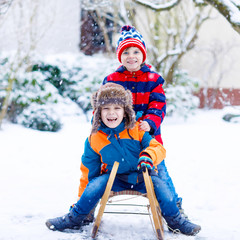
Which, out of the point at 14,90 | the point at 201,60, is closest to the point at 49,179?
the point at 14,90

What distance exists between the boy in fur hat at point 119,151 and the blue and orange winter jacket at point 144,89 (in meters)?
0.24

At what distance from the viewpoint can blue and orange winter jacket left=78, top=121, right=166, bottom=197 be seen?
255 cm

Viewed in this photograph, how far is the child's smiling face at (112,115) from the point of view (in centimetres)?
254

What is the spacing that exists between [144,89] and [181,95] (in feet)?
25.3

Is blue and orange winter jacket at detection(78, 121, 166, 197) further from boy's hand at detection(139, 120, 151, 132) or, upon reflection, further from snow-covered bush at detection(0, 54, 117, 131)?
snow-covered bush at detection(0, 54, 117, 131)

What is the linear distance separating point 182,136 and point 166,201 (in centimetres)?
578

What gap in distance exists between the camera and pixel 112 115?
8.32ft

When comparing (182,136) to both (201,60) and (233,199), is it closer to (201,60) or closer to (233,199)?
(233,199)

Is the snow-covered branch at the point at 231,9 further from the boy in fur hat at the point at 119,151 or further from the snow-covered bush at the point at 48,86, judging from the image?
the snow-covered bush at the point at 48,86

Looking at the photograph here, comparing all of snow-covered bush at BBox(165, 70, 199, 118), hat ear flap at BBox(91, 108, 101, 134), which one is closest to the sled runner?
hat ear flap at BBox(91, 108, 101, 134)

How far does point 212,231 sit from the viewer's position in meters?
2.83

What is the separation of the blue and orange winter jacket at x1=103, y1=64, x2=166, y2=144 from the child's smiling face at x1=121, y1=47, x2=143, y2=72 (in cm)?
7

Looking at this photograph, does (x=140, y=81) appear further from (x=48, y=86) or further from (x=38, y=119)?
(x=48, y=86)

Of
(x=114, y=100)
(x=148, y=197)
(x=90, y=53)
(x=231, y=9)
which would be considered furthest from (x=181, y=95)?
(x=148, y=197)
